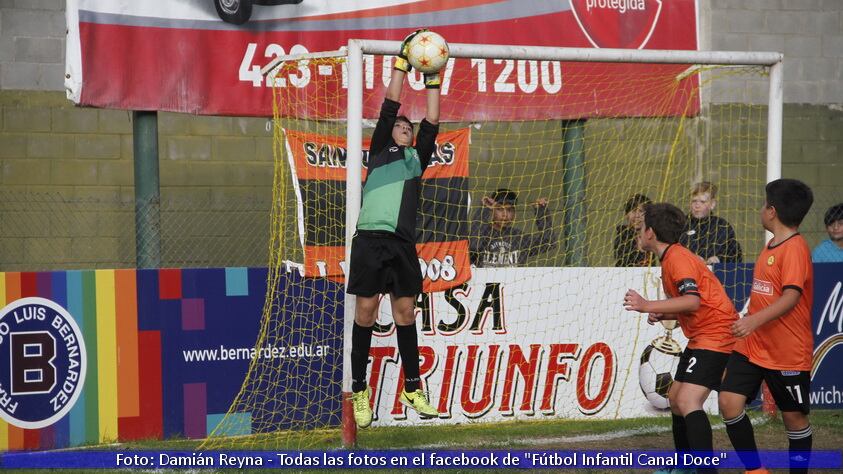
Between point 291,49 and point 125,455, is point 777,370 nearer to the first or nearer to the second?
point 125,455

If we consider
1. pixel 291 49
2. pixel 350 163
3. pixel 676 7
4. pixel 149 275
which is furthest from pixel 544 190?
pixel 149 275

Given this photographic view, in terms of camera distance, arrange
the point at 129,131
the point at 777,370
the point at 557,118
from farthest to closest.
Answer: the point at 129,131 < the point at 557,118 < the point at 777,370

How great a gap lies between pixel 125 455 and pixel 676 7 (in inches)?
271

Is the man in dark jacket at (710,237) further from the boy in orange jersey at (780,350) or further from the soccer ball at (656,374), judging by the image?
the boy in orange jersey at (780,350)

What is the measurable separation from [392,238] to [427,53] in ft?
4.07

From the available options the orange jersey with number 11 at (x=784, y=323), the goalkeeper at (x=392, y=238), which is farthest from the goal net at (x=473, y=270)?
the orange jersey with number 11 at (x=784, y=323)

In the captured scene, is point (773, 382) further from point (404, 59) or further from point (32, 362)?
point (32, 362)

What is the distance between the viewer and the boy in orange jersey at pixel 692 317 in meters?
5.50

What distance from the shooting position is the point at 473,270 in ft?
26.1

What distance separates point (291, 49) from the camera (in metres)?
8.66

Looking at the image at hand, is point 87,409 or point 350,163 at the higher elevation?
point 350,163

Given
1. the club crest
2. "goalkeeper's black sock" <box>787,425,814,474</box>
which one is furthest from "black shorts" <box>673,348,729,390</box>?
the club crest

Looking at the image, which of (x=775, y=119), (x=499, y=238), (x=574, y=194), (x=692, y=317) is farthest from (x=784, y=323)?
(x=574, y=194)

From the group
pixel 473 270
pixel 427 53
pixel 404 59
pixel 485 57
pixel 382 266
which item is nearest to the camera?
pixel 427 53
